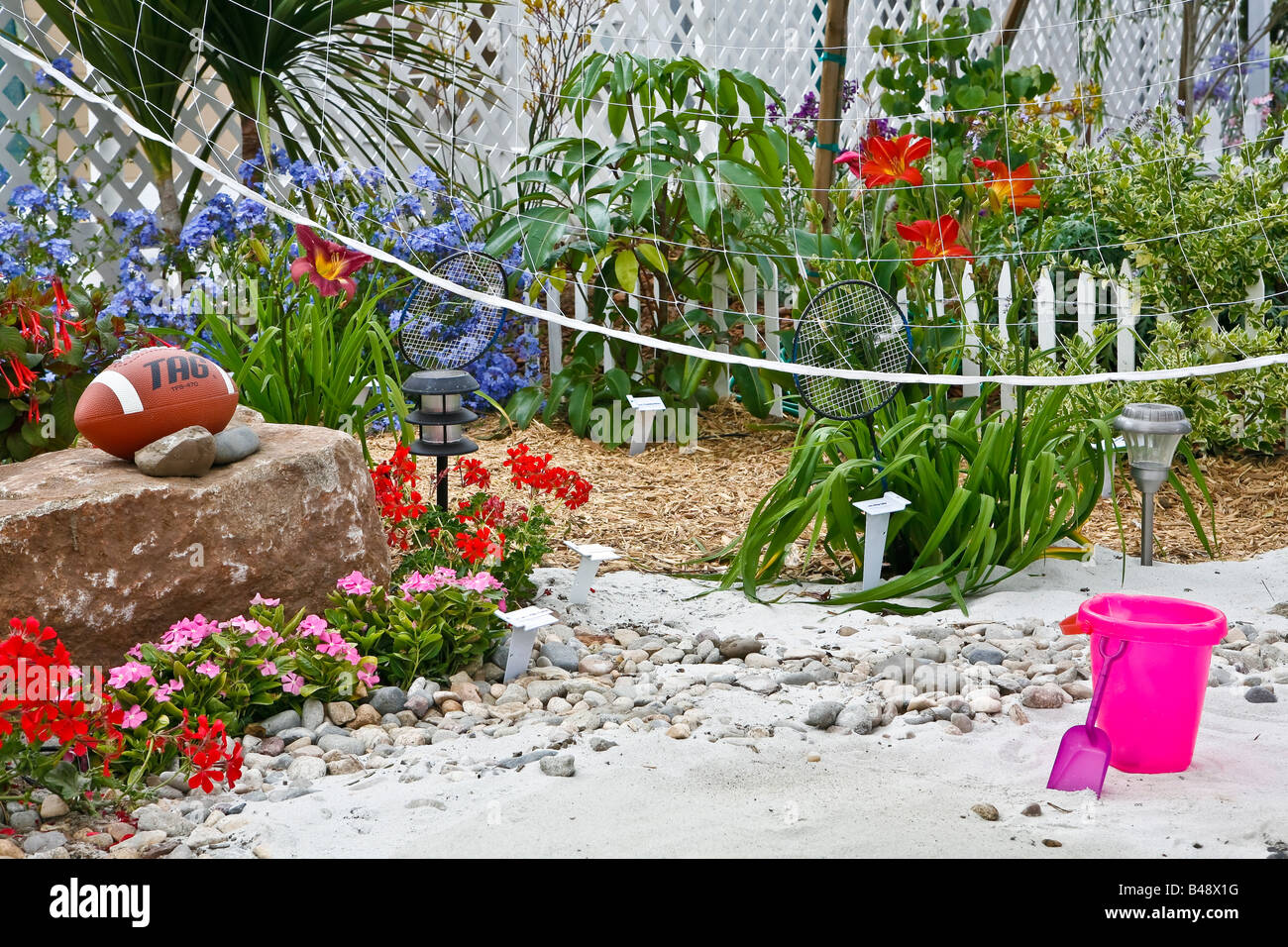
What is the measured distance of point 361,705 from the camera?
219 cm

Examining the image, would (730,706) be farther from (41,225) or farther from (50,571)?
(41,225)

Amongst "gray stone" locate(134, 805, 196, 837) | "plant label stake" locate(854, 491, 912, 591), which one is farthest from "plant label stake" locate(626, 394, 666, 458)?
"gray stone" locate(134, 805, 196, 837)

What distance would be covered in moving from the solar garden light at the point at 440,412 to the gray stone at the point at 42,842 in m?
1.32

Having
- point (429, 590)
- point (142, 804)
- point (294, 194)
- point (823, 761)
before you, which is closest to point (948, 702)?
point (823, 761)

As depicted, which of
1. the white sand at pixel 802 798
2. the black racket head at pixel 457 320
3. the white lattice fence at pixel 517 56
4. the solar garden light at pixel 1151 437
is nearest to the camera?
the white sand at pixel 802 798

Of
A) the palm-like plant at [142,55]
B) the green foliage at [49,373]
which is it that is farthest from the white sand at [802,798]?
the palm-like plant at [142,55]

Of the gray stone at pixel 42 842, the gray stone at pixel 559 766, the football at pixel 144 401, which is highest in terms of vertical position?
the football at pixel 144 401

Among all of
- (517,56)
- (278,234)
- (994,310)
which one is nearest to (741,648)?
(994,310)

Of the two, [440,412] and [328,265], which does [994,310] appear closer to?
[440,412]

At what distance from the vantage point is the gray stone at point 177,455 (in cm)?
228

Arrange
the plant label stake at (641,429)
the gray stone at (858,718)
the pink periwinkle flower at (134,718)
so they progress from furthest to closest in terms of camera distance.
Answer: the plant label stake at (641,429)
the gray stone at (858,718)
the pink periwinkle flower at (134,718)

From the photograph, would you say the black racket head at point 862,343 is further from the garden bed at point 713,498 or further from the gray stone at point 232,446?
the gray stone at point 232,446

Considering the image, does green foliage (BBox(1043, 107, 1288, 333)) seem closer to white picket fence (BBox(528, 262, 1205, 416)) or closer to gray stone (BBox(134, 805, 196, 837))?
white picket fence (BBox(528, 262, 1205, 416))

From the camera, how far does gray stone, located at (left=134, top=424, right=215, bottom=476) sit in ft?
7.47
